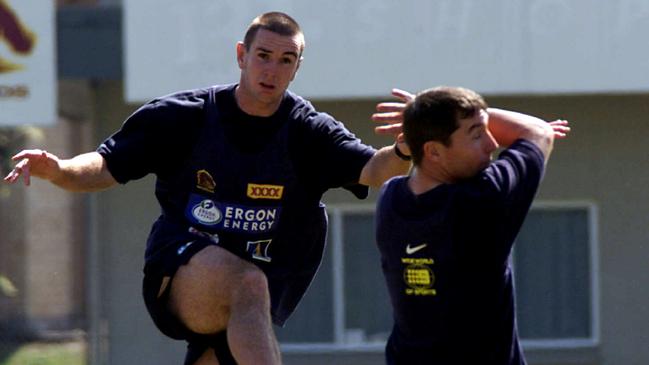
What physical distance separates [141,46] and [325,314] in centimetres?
284

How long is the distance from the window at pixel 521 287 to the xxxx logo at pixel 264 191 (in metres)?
6.58

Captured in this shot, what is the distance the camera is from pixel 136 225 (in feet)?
39.2

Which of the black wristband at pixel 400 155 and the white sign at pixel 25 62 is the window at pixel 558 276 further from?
the black wristband at pixel 400 155

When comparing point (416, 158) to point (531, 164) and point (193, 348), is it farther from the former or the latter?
point (193, 348)

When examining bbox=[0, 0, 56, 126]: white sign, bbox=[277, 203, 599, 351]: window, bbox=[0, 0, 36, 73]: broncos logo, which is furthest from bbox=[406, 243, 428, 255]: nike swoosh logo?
bbox=[277, 203, 599, 351]: window

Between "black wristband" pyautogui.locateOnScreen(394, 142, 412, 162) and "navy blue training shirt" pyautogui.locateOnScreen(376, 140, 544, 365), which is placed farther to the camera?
"black wristband" pyautogui.locateOnScreen(394, 142, 412, 162)

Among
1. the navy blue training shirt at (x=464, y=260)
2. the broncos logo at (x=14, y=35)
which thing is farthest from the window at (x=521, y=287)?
the navy blue training shirt at (x=464, y=260)

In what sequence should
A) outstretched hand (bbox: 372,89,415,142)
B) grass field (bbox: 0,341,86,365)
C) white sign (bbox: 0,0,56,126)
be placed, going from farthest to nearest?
grass field (bbox: 0,341,86,365) < white sign (bbox: 0,0,56,126) < outstretched hand (bbox: 372,89,415,142)

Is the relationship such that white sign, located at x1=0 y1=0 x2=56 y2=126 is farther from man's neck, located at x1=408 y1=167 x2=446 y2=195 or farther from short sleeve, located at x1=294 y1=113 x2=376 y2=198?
man's neck, located at x1=408 y1=167 x2=446 y2=195

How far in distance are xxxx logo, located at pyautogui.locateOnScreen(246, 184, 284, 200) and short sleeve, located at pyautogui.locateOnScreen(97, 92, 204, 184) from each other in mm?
279

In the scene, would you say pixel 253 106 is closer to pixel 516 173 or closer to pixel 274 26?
pixel 274 26

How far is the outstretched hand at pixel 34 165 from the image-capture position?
190 inches

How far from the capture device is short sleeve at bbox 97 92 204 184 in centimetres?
523

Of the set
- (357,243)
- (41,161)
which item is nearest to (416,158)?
(41,161)
